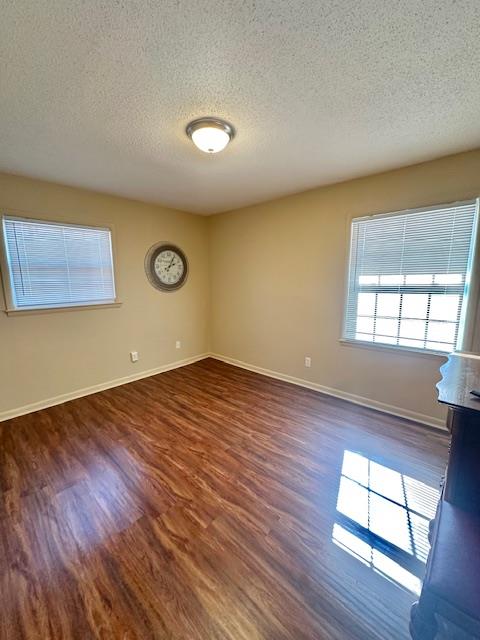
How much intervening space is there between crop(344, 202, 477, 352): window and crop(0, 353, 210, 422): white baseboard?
2669 mm

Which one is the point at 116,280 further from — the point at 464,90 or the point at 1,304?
the point at 464,90

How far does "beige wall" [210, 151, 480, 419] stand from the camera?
8.18 feet

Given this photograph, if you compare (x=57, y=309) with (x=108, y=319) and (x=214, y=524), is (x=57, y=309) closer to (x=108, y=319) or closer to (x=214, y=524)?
(x=108, y=319)

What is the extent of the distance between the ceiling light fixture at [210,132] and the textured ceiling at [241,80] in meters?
0.07

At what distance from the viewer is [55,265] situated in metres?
2.92

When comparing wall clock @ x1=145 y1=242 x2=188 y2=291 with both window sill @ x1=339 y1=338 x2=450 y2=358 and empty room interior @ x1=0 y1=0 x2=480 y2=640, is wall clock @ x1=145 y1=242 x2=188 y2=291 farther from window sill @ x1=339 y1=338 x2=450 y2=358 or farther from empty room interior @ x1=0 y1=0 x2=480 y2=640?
window sill @ x1=339 y1=338 x2=450 y2=358

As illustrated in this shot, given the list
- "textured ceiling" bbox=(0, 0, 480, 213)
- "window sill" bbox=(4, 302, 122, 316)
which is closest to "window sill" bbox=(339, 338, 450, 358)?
"textured ceiling" bbox=(0, 0, 480, 213)

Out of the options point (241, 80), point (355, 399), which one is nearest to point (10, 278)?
point (241, 80)

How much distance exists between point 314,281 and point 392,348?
3.73ft

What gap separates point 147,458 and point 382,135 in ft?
10.0

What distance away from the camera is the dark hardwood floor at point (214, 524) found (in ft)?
3.69

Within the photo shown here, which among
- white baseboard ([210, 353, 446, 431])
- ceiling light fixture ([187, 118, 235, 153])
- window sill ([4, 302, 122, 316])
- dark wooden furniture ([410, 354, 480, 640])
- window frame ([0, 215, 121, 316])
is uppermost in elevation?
ceiling light fixture ([187, 118, 235, 153])

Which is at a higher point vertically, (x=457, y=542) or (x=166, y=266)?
(x=166, y=266)

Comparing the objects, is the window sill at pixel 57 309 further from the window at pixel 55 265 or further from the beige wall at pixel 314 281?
the beige wall at pixel 314 281
